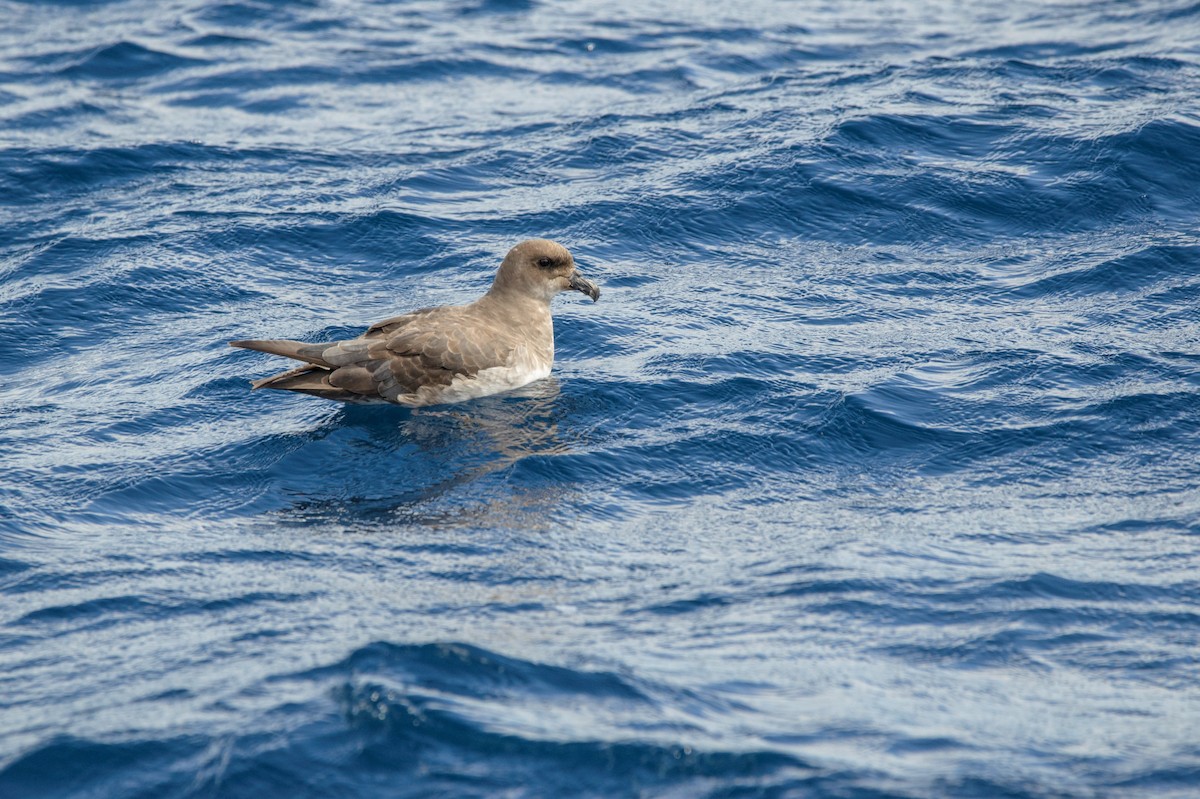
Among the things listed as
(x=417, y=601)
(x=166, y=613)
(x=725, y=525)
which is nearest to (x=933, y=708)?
(x=725, y=525)

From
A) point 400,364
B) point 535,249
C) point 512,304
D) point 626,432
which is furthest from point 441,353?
point 626,432

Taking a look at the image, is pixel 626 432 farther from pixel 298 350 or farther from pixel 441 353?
pixel 298 350

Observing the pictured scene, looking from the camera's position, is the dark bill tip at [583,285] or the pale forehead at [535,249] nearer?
the pale forehead at [535,249]

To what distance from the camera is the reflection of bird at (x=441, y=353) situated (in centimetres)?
913

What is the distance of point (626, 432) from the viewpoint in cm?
905

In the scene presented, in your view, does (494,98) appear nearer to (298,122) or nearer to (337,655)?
(298,122)

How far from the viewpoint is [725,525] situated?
773 centimetres

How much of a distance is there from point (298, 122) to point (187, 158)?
Answer: 1.58 metres

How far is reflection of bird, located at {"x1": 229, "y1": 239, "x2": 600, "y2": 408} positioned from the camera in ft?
30.0

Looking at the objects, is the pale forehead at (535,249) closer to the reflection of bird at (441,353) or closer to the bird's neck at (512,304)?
the reflection of bird at (441,353)

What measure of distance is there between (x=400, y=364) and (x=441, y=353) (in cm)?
29

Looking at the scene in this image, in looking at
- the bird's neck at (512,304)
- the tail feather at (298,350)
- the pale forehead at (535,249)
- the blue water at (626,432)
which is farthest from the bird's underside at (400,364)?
the pale forehead at (535,249)

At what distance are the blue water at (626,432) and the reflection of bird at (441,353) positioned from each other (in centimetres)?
20

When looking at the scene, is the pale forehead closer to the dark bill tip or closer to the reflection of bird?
the reflection of bird
